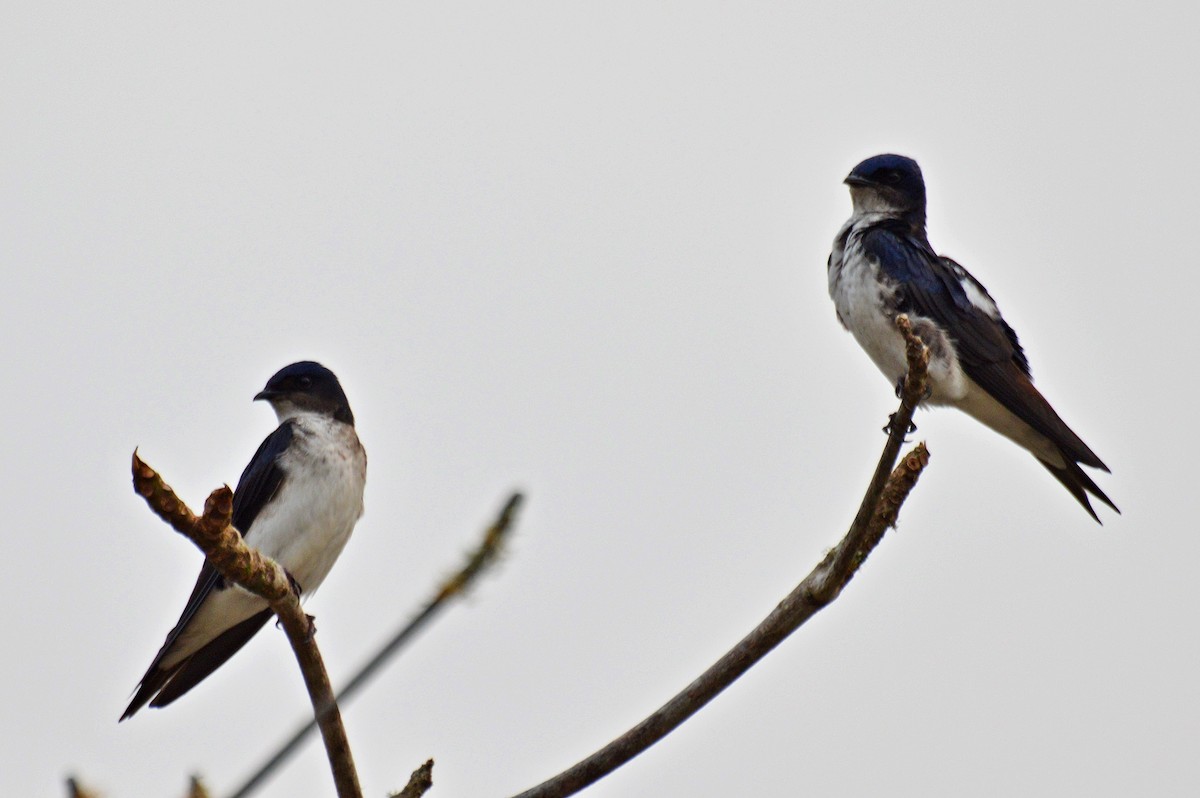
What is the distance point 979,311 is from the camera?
23.8 ft

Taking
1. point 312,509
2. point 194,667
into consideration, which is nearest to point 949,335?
point 312,509

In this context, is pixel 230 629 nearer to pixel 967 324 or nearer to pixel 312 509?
pixel 312 509

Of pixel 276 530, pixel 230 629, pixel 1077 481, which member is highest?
pixel 1077 481

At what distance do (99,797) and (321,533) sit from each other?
5.46 meters

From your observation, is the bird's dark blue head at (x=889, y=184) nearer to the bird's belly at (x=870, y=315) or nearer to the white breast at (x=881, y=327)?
the white breast at (x=881, y=327)

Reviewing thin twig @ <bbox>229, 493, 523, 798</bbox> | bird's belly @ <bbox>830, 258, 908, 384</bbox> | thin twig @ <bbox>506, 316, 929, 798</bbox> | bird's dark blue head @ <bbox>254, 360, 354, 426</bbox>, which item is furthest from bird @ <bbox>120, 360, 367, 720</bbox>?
thin twig @ <bbox>229, 493, 523, 798</bbox>

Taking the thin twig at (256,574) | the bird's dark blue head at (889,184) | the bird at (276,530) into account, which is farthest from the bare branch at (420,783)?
the bird's dark blue head at (889,184)

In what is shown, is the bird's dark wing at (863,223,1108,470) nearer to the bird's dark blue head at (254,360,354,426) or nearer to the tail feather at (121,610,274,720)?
the bird's dark blue head at (254,360,354,426)

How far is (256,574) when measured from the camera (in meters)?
3.03

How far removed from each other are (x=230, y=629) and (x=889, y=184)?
168 inches

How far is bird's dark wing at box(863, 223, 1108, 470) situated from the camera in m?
6.87

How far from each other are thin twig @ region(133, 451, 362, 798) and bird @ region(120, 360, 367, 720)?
2346 mm

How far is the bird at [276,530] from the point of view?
594cm

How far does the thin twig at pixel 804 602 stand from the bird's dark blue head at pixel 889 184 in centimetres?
386
